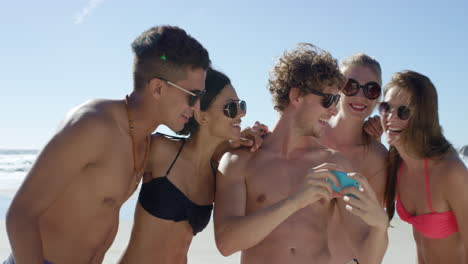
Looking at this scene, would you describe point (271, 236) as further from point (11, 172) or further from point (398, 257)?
point (11, 172)

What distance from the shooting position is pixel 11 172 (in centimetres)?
3038

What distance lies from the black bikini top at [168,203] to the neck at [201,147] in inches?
10.7

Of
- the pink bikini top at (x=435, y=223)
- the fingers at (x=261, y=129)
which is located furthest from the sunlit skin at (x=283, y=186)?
the pink bikini top at (x=435, y=223)

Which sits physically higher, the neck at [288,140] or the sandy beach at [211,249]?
the neck at [288,140]

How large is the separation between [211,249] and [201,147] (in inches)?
212

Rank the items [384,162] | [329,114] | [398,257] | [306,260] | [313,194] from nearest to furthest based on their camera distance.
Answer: [313,194] < [306,260] < [329,114] < [384,162] < [398,257]

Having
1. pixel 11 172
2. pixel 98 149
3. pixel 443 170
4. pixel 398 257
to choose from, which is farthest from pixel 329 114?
pixel 11 172

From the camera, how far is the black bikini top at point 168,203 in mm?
3574

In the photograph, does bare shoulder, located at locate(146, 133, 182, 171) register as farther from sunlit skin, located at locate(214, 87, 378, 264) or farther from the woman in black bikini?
sunlit skin, located at locate(214, 87, 378, 264)

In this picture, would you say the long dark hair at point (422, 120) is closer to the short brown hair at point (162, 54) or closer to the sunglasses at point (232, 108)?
the sunglasses at point (232, 108)

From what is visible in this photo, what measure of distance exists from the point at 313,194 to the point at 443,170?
176 cm

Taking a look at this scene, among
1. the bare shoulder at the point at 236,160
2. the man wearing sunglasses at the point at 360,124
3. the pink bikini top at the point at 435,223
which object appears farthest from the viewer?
the man wearing sunglasses at the point at 360,124

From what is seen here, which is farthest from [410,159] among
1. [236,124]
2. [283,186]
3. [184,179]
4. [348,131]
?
[184,179]

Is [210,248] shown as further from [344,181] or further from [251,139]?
[344,181]
